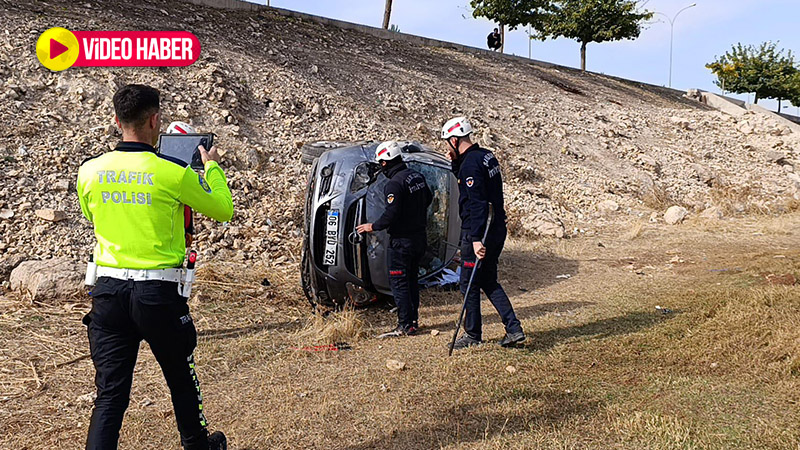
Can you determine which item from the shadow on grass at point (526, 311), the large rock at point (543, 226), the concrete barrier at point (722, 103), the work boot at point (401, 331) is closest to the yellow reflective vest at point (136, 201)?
the work boot at point (401, 331)

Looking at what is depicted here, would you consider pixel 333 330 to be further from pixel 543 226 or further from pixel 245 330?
pixel 543 226

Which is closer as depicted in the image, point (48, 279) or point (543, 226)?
point (48, 279)

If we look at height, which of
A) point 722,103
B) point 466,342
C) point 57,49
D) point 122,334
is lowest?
point 466,342

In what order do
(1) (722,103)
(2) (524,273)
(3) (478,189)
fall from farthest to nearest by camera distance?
(1) (722,103), (2) (524,273), (3) (478,189)

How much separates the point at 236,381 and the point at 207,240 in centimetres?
474

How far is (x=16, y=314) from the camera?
22.4 ft

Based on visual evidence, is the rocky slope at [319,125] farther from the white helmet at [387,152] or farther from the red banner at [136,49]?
the white helmet at [387,152]

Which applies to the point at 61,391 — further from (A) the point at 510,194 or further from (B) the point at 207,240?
(A) the point at 510,194

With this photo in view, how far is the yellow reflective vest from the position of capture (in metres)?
3.16

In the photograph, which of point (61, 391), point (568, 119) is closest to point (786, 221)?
point (568, 119)

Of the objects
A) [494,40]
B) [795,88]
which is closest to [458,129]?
[494,40]

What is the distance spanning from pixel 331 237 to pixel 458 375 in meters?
2.52

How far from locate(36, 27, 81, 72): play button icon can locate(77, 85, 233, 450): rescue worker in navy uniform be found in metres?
10.9

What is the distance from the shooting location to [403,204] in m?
6.39
